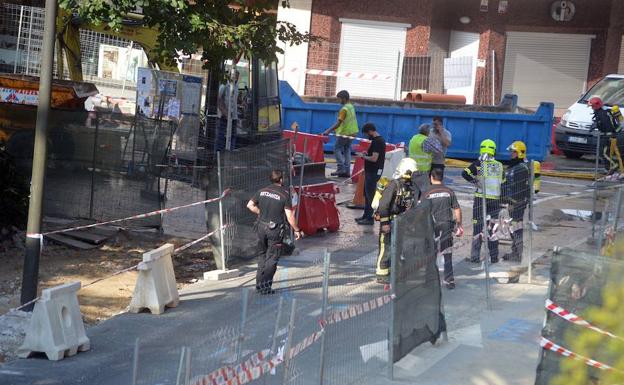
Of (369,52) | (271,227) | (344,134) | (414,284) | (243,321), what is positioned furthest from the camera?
(369,52)

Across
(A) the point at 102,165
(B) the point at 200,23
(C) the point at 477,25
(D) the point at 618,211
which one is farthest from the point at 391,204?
(C) the point at 477,25

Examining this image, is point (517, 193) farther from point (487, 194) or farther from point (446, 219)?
point (446, 219)

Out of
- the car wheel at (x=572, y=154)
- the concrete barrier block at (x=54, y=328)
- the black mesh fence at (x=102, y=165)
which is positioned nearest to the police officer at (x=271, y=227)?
the concrete barrier block at (x=54, y=328)

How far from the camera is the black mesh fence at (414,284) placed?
8992 mm

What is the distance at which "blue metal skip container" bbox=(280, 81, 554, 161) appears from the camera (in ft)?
76.1

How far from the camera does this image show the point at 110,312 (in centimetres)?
1106

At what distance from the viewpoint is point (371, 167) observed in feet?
53.6

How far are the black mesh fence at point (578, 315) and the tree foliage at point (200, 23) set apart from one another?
706 cm

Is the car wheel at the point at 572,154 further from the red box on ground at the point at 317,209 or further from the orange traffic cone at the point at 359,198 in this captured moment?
the red box on ground at the point at 317,209

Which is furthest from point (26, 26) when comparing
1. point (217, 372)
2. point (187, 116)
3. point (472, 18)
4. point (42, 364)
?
point (472, 18)

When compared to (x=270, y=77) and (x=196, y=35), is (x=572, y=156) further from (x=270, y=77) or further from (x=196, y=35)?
(x=196, y=35)

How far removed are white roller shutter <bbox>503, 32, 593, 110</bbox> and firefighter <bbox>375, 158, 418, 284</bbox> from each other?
21.5 m

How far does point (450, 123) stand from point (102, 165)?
10.8 meters

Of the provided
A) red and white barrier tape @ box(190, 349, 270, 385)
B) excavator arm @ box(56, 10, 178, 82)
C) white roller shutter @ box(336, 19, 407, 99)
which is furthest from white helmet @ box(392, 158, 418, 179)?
white roller shutter @ box(336, 19, 407, 99)
